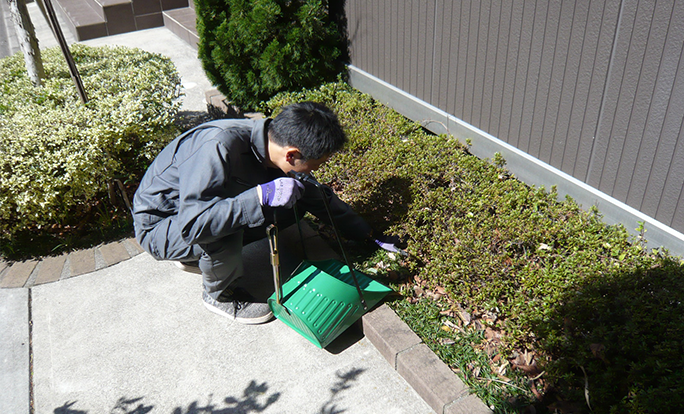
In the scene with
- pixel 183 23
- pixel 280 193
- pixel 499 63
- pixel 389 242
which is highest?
pixel 499 63

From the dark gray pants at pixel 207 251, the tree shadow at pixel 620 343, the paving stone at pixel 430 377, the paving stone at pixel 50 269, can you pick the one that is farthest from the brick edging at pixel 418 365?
the paving stone at pixel 50 269

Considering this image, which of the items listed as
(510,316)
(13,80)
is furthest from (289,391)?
(13,80)

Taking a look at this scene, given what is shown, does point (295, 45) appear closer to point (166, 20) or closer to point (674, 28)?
point (674, 28)

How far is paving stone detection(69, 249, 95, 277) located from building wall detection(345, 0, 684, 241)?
348 centimetres

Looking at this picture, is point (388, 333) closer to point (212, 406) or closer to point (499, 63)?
point (212, 406)

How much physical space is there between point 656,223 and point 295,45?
13.2 ft

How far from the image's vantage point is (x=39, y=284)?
391 cm

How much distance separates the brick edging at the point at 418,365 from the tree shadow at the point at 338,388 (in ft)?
0.75

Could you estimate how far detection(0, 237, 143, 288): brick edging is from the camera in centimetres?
396

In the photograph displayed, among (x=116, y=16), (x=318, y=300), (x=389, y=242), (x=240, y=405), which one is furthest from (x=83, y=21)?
(x=240, y=405)

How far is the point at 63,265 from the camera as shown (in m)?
4.10

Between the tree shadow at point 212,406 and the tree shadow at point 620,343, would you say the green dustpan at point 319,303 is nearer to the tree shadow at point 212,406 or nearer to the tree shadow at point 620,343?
the tree shadow at point 212,406

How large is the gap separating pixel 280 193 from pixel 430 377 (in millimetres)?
1331

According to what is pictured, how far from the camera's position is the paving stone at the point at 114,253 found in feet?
13.6
